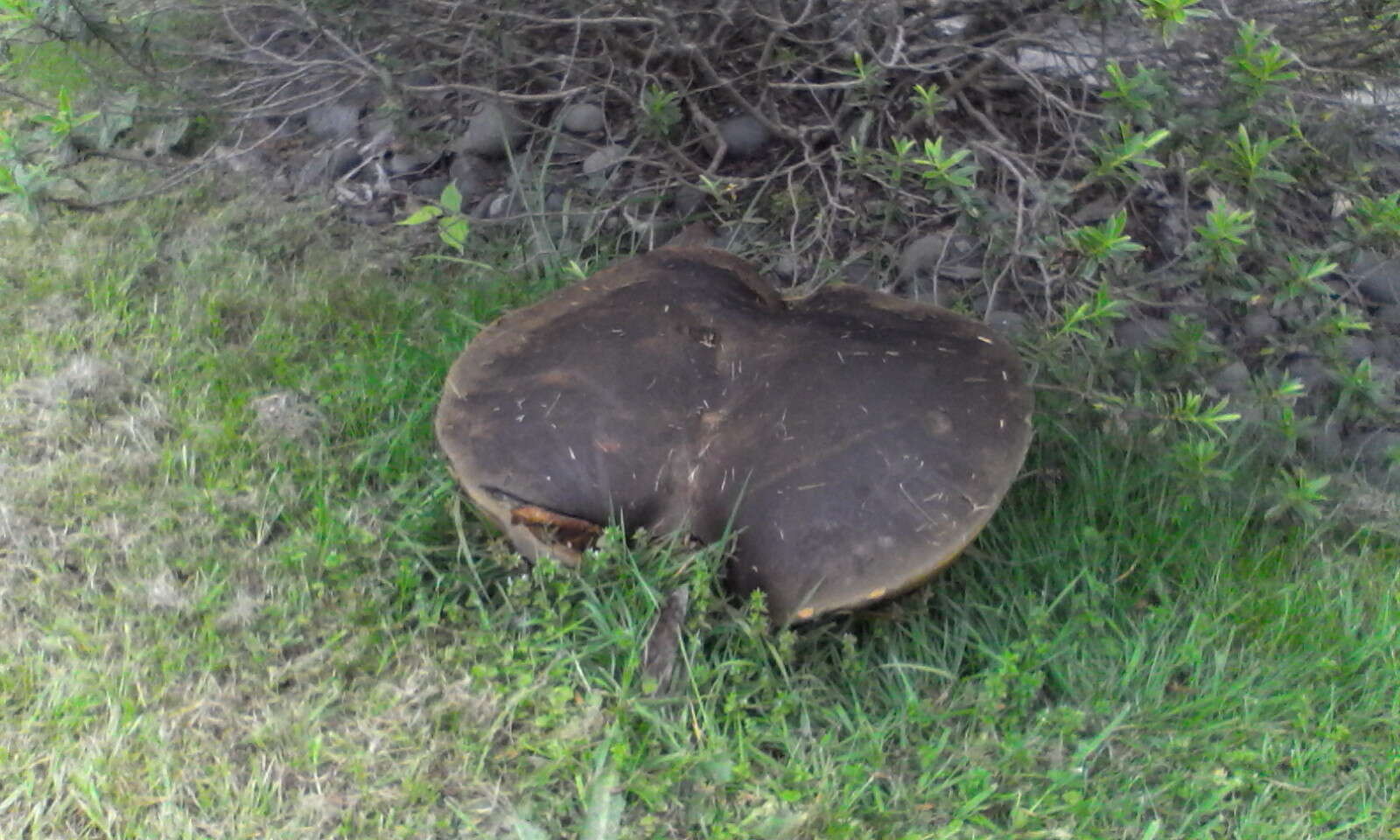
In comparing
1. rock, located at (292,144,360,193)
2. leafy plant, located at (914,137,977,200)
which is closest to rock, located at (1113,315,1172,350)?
leafy plant, located at (914,137,977,200)

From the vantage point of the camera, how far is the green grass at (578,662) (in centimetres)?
207

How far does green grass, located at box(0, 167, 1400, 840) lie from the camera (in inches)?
81.7

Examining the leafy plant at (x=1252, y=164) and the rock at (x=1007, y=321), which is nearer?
the leafy plant at (x=1252, y=164)

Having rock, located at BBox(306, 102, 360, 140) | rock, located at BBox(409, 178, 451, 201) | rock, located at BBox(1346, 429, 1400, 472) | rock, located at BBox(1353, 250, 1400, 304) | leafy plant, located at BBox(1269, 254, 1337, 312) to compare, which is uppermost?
leafy plant, located at BBox(1269, 254, 1337, 312)

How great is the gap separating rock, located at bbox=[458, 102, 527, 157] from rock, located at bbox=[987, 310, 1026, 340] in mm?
1649

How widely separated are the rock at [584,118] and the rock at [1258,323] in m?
2.02

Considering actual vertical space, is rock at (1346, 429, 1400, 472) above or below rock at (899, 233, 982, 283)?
below

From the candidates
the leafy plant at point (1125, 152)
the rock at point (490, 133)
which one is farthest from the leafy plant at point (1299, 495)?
the rock at point (490, 133)

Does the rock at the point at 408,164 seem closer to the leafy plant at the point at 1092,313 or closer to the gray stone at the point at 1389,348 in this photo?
the leafy plant at the point at 1092,313

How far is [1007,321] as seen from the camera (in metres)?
3.17

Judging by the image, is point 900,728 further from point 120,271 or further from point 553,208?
point 120,271

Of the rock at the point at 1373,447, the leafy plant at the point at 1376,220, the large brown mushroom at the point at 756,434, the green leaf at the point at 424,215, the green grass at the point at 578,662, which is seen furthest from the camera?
the rock at the point at 1373,447

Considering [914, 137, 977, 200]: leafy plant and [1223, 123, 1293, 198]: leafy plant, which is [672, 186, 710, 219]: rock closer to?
[914, 137, 977, 200]: leafy plant

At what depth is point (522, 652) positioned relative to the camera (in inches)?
91.2
